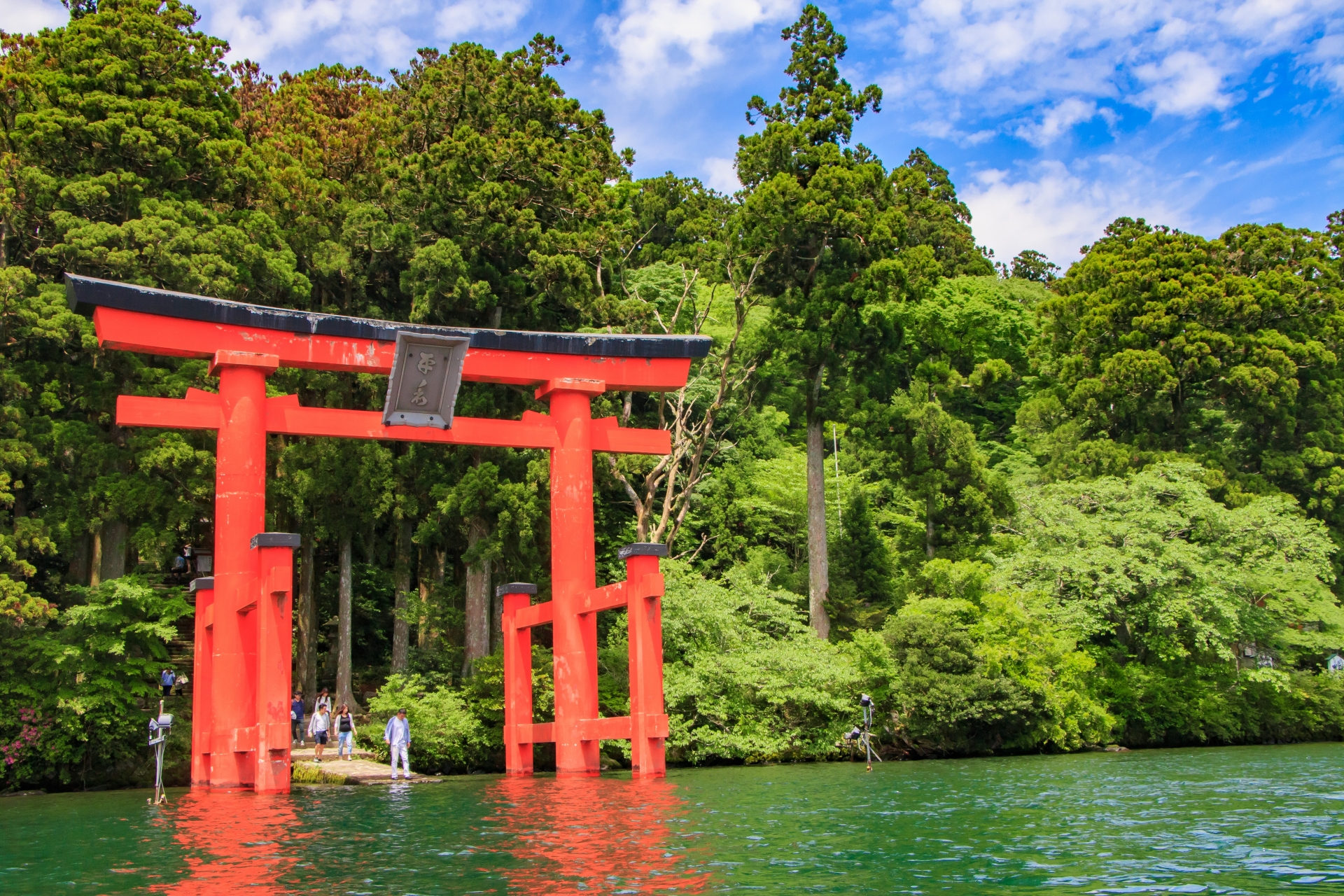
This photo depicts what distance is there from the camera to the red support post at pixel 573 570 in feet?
54.9

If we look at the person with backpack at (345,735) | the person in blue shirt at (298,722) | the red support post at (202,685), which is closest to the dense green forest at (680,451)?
the person with backpack at (345,735)

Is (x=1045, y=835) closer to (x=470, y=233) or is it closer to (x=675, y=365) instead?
(x=675, y=365)

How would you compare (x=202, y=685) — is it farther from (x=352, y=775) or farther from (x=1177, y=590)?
(x=1177, y=590)

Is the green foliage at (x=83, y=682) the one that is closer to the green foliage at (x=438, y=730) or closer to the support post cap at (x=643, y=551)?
the green foliage at (x=438, y=730)

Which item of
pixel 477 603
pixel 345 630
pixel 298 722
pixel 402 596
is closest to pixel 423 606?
pixel 402 596

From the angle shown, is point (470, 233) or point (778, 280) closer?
point (470, 233)

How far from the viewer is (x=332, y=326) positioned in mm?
16875

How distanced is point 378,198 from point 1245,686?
73.4 ft

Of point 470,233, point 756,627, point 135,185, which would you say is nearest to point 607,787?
point 756,627

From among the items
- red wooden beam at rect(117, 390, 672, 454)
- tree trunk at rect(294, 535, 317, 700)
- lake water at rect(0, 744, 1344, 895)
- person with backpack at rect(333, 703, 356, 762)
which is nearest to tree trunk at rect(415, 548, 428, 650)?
tree trunk at rect(294, 535, 317, 700)

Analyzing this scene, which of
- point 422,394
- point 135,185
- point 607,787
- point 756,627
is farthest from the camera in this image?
point 756,627

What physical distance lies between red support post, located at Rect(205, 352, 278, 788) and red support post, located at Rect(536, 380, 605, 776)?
14.0 ft

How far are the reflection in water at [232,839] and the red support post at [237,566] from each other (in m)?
0.62

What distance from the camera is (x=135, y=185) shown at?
21594 mm
